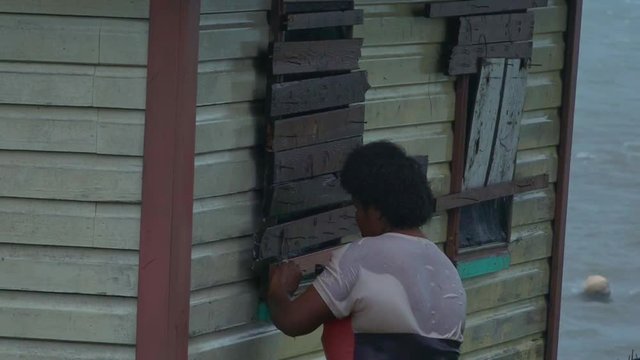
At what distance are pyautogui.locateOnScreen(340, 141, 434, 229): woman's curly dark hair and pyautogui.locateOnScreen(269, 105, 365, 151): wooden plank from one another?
484 mm

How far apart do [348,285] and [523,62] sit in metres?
2.39

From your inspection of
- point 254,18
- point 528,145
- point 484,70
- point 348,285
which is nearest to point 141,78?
point 254,18

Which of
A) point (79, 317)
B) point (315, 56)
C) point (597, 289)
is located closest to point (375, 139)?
point (315, 56)

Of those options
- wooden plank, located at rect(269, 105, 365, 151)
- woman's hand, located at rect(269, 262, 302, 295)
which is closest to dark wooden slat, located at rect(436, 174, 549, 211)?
wooden plank, located at rect(269, 105, 365, 151)

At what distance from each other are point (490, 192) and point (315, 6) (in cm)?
165

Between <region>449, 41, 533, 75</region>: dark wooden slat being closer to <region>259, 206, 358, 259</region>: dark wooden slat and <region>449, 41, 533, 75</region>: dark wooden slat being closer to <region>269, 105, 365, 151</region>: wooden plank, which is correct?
<region>269, 105, 365, 151</region>: wooden plank

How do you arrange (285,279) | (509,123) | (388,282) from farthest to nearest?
(509,123)
(285,279)
(388,282)

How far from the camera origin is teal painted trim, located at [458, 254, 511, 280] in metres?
5.99

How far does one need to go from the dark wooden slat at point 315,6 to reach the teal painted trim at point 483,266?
60.5 inches

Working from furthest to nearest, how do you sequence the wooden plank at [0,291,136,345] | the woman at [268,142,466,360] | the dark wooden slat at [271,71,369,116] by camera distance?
the dark wooden slat at [271,71,369,116] → the wooden plank at [0,291,136,345] → the woman at [268,142,466,360]

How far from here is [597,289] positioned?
50.1 feet

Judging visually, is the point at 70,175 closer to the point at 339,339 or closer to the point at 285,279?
the point at 285,279

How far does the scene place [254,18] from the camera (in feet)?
15.2

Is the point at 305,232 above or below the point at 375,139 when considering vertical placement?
below
